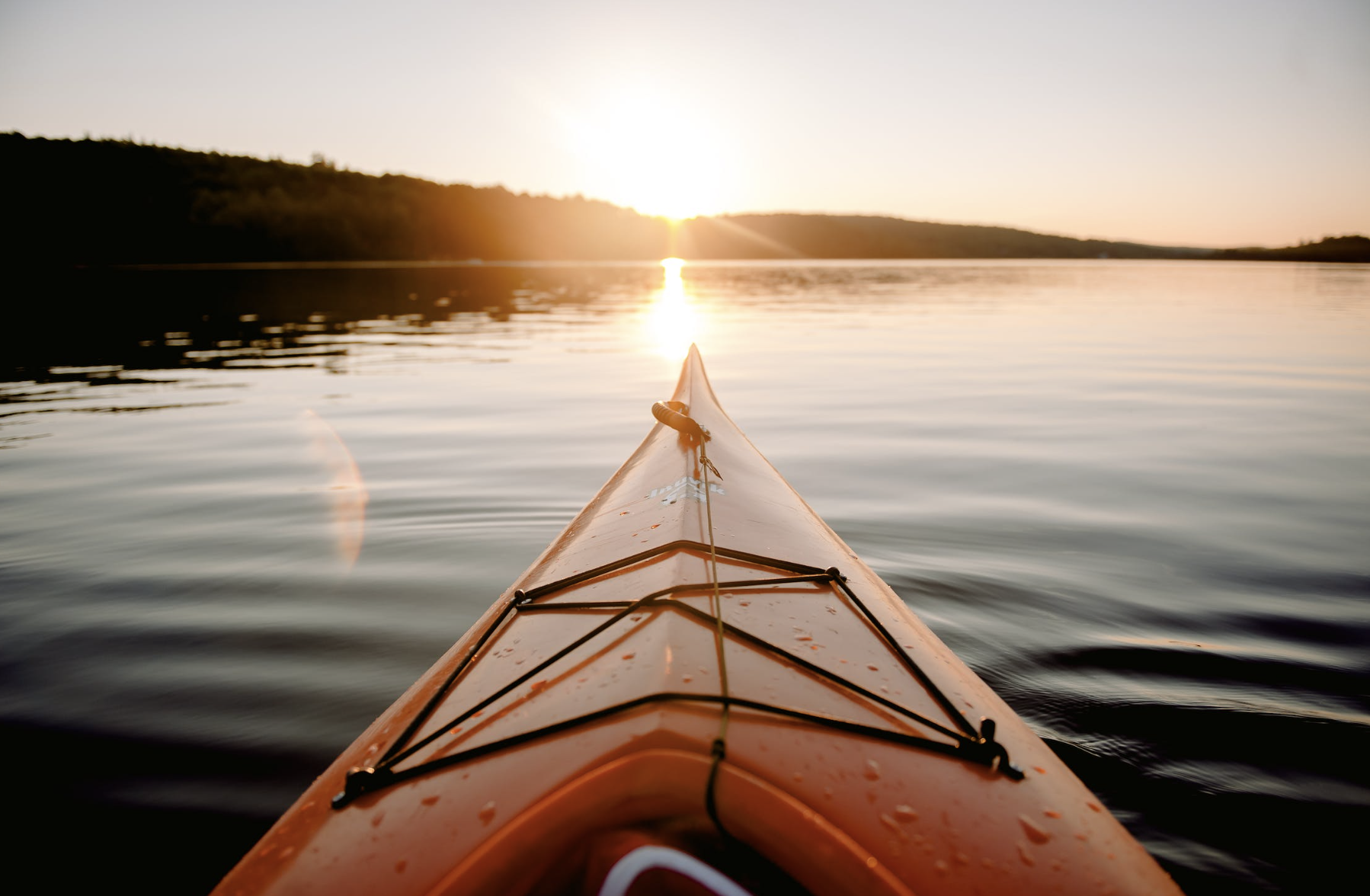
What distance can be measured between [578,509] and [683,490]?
280 centimetres

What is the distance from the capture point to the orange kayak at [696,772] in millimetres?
1336

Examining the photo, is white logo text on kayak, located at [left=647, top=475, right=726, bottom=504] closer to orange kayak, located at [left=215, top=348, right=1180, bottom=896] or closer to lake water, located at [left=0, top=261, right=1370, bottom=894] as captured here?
orange kayak, located at [left=215, top=348, right=1180, bottom=896]

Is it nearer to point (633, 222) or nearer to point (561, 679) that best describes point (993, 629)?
point (561, 679)

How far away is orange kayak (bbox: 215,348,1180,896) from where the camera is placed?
4.38ft

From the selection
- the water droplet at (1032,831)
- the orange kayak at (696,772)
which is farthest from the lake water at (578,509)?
the water droplet at (1032,831)

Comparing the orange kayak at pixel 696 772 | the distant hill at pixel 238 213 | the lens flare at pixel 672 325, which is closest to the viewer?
the orange kayak at pixel 696 772

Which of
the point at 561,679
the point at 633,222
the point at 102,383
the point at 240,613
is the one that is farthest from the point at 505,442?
the point at 633,222

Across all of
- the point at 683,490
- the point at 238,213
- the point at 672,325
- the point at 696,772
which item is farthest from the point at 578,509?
the point at 238,213

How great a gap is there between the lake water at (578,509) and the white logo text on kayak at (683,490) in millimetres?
1504

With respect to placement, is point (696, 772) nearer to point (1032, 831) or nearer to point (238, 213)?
point (1032, 831)

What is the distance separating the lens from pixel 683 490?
3.29 m

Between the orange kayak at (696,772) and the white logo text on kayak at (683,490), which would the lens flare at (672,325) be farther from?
the orange kayak at (696,772)

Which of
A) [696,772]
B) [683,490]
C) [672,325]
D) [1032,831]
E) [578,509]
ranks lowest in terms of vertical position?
[578,509]

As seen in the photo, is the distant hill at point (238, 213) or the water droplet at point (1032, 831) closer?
the water droplet at point (1032, 831)
